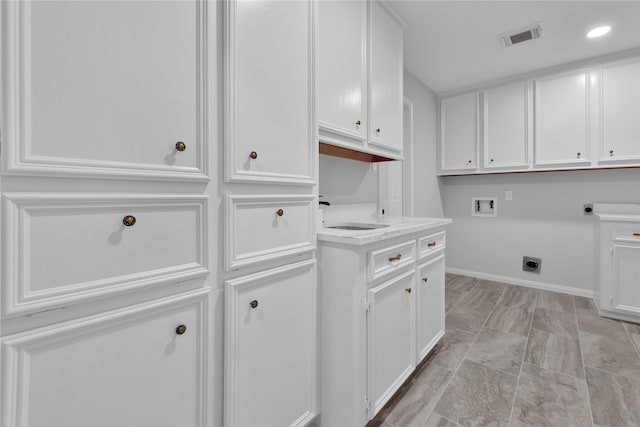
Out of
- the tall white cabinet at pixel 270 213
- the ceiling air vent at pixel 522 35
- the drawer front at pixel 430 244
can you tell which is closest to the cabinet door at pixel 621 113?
the ceiling air vent at pixel 522 35

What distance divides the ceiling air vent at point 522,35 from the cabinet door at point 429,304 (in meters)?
2.07

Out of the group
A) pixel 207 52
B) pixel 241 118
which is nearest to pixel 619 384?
pixel 241 118

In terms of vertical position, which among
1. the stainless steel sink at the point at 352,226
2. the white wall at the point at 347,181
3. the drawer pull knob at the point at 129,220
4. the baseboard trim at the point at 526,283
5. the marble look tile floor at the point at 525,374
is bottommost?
the marble look tile floor at the point at 525,374

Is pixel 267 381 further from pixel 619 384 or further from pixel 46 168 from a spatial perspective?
pixel 619 384

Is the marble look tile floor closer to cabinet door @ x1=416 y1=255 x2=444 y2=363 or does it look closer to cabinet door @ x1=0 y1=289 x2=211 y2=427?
cabinet door @ x1=416 y1=255 x2=444 y2=363

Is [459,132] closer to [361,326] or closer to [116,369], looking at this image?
[361,326]

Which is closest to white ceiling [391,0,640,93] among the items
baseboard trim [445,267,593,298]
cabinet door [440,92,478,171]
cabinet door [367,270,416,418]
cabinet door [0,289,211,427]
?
cabinet door [440,92,478,171]

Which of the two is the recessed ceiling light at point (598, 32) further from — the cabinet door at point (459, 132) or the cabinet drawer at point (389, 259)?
the cabinet drawer at point (389, 259)

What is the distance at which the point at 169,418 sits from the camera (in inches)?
30.3

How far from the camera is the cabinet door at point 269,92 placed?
881mm

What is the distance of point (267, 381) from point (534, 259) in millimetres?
3611

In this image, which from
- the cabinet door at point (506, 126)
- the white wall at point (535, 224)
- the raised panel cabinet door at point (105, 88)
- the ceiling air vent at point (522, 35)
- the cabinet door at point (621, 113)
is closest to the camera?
the raised panel cabinet door at point (105, 88)

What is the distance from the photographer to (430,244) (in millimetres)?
1765

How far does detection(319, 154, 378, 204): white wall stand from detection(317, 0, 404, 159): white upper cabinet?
0.32 m
